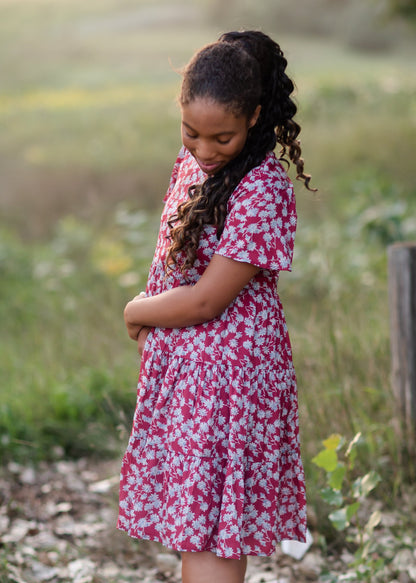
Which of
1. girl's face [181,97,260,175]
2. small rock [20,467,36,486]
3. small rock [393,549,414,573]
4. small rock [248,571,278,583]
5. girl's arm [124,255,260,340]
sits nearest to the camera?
girl's face [181,97,260,175]

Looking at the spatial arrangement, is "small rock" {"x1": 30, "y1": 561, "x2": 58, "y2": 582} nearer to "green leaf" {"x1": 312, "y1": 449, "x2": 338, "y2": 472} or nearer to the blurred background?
the blurred background

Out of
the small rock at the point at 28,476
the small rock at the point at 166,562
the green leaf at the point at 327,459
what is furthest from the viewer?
the small rock at the point at 28,476

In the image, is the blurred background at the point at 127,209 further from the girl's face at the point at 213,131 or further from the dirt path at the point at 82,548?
the girl's face at the point at 213,131

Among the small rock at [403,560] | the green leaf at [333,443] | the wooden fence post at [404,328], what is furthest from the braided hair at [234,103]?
the small rock at [403,560]

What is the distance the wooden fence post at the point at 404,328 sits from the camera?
9.52 ft

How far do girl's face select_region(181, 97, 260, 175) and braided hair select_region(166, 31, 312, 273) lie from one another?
16mm

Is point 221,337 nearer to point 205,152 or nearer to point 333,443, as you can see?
point 205,152

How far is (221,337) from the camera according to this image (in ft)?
6.00

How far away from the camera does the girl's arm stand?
175 centimetres

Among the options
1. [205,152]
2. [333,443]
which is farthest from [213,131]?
[333,443]

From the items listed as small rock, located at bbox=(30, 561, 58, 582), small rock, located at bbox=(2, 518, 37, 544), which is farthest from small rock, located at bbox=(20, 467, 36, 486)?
small rock, located at bbox=(30, 561, 58, 582)

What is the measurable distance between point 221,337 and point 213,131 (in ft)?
1.66

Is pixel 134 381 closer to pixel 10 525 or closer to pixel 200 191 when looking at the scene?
pixel 10 525

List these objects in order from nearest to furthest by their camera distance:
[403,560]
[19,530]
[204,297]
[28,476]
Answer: [204,297]
[403,560]
[19,530]
[28,476]
